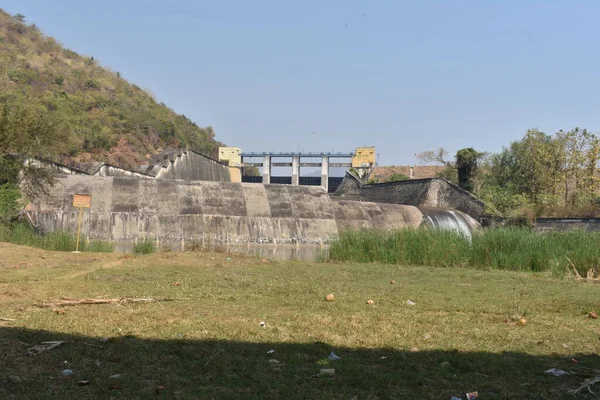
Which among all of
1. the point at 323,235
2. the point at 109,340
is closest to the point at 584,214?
the point at 323,235

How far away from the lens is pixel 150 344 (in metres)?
5.28

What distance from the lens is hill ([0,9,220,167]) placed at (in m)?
49.6

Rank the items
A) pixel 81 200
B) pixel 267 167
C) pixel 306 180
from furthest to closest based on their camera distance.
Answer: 1. pixel 306 180
2. pixel 267 167
3. pixel 81 200

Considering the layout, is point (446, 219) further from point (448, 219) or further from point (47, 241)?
point (47, 241)

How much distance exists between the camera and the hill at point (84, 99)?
49625 mm

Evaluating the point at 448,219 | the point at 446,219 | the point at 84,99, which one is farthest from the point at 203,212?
the point at 84,99

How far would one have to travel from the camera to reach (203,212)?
2678 centimetres

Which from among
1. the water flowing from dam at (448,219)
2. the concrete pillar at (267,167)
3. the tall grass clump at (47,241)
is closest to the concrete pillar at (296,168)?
the concrete pillar at (267,167)

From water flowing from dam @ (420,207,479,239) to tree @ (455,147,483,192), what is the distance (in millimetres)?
7655

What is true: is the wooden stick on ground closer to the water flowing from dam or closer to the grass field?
the grass field

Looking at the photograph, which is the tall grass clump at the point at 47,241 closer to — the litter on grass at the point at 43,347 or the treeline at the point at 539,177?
the litter on grass at the point at 43,347

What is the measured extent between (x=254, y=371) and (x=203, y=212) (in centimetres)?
2271

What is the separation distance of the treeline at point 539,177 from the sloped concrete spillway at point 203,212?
25.4ft

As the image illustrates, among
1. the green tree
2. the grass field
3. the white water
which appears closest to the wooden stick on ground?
the grass field
